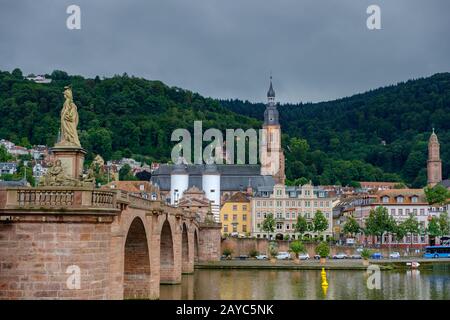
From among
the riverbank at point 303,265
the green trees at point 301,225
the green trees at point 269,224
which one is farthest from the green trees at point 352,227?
the riverbank at point 303,265

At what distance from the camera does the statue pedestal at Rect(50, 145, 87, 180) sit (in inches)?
1185

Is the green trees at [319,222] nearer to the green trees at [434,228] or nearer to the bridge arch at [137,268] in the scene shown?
the green trees at [434,228]

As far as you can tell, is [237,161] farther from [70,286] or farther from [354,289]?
[70,286]

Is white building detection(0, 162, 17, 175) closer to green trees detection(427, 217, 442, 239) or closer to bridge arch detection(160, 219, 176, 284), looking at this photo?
green trees detection(427, 217, 442, 239)

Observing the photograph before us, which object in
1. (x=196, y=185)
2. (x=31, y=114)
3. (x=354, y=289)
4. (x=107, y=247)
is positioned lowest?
(x=354, y=289)

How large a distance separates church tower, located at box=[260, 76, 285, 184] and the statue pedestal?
129317 mm

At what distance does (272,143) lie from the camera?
165 meters

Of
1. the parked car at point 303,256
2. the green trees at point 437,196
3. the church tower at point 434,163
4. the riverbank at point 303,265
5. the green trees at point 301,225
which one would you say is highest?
the church tower at point 434,163

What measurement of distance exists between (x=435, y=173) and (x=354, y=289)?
11660 cm

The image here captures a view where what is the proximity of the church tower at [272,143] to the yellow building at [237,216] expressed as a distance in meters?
36.3

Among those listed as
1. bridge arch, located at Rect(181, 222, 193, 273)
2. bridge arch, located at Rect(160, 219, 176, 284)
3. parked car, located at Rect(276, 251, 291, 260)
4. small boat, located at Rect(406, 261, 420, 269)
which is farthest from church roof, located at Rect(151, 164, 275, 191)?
bridge arch, located at Rect(160, 219, 176, 284)

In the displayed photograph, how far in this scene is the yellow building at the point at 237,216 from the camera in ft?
402
